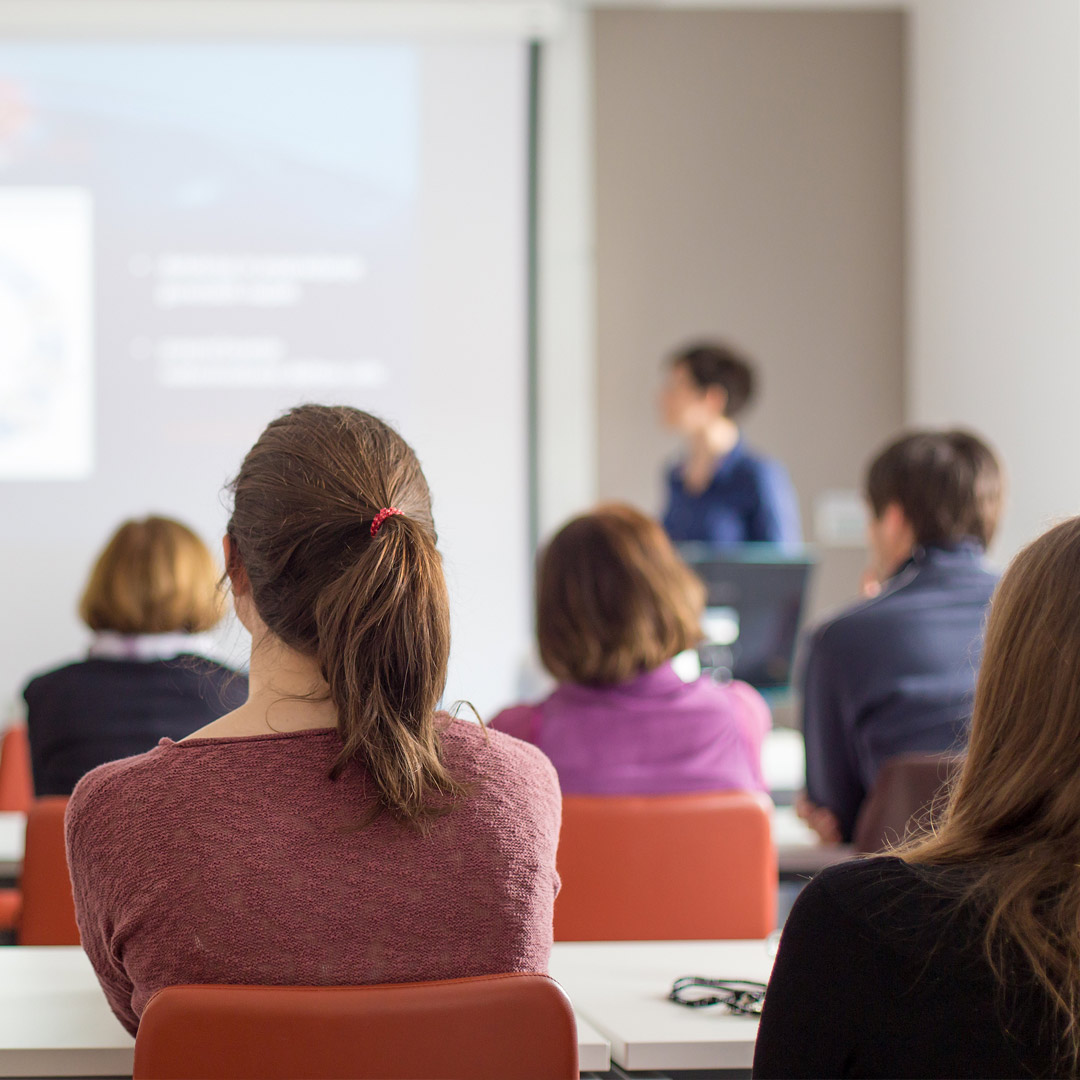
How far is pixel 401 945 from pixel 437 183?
151 inches

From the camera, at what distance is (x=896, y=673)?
7.32 ft

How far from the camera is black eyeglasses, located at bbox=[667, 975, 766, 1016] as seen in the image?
126cm

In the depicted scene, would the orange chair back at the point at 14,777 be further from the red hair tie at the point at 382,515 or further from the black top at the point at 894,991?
the black top at the point at 894,991

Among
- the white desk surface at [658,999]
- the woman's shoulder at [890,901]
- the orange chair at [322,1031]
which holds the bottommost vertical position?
the white desk surface at [658,999]

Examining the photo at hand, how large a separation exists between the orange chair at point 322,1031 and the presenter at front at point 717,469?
139 inches

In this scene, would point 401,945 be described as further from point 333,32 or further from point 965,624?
point 333,32

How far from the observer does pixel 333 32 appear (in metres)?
4.46

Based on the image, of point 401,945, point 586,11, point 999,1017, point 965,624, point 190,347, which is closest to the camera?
point 999,1017

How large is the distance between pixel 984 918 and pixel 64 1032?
0.85 m

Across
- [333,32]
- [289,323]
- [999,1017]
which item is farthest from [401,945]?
[333,32]

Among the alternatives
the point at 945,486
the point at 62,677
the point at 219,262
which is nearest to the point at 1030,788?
the point at 945,486

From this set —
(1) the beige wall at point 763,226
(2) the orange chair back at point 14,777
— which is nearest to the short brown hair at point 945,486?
(2) the orange chair back at point 14,777

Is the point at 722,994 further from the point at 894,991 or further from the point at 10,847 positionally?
the point at 10,847

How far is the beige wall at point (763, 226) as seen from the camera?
190 inches
